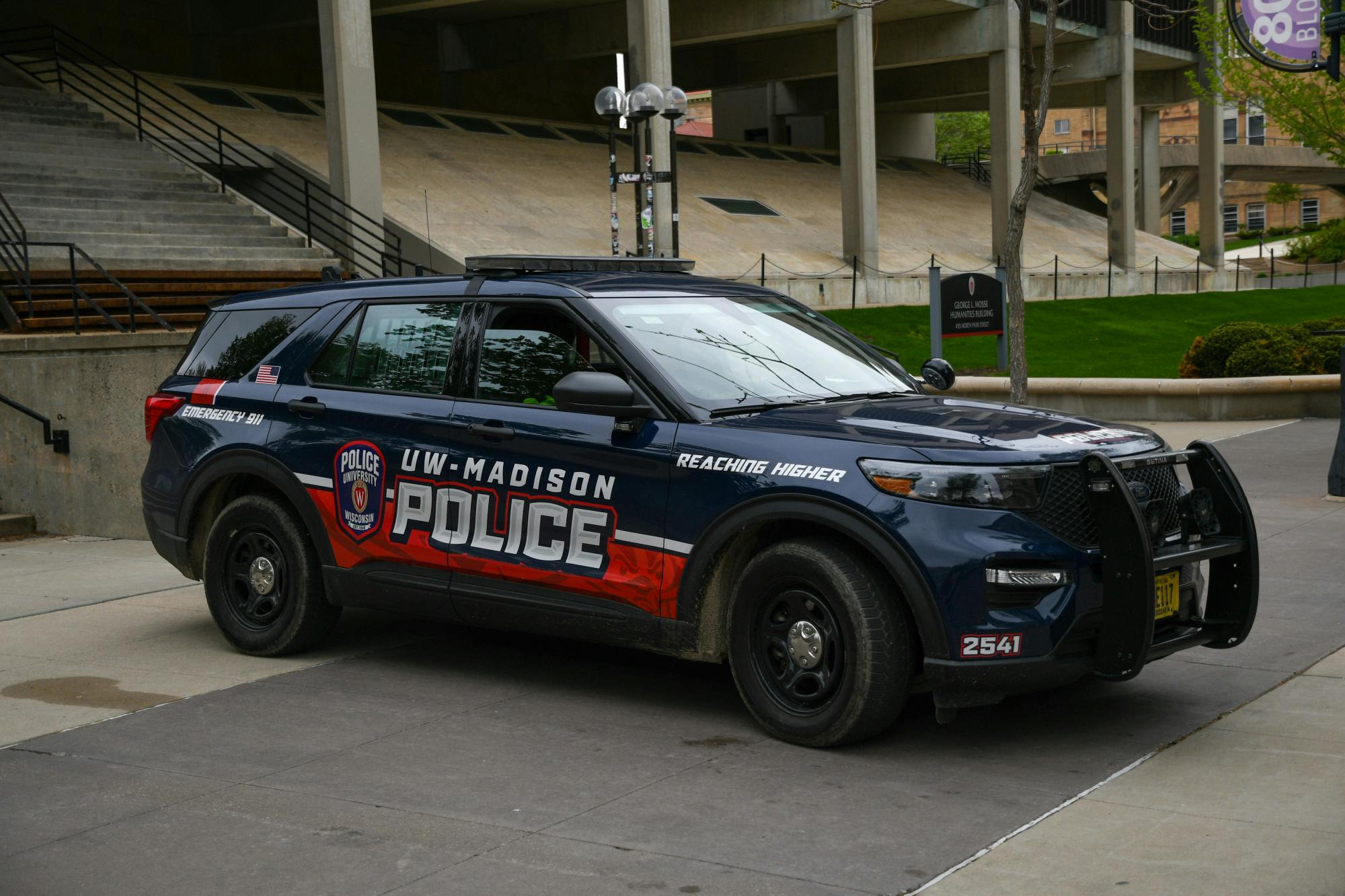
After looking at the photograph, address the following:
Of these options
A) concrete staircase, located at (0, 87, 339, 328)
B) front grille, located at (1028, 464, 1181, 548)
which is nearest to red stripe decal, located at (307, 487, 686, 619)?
front grille, located at (1028, 464, 1181, 548)

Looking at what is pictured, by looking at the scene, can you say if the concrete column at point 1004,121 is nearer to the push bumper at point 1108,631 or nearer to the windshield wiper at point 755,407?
the windshield wiper at point 755,407

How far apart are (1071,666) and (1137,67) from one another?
2076 inches

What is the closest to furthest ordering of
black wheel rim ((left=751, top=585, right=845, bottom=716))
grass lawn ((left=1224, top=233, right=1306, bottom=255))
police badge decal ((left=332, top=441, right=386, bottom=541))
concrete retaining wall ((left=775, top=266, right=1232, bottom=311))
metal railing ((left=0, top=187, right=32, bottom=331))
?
1. black wheel rim ((left=751, top=585, right=845, bottom=716))
2. police badge decal ((left=332, top=441, right=386, bottom=541))
3. metal railing ((left=0, top=187, right=32, bottom=331))
4. concrete retaining wall ((left=775, top=266, right=1232, bottom=311))
5. grass lawn ((left=1224, top=233, right=1306, bottom=255))

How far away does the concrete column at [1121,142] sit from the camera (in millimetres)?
46688

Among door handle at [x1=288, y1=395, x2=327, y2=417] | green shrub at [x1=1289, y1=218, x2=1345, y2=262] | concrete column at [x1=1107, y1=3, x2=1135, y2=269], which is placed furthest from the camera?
green shrub at [x1=1289, y1=218, x2=1345, y2=262]

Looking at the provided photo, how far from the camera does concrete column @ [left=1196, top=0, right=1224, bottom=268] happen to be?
2060 inches

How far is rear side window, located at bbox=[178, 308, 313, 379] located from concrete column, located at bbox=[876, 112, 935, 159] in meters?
52.6

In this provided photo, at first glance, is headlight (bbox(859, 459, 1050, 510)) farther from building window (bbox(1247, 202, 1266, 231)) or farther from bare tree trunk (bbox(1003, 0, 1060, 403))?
building window (bbox(1247, 202, 1266, 231))

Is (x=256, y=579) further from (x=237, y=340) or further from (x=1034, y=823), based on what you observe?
(x=1034, y=823)

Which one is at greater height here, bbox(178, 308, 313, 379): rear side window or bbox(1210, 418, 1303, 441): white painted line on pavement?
bbox(178, 308, 313, 379): rear side window

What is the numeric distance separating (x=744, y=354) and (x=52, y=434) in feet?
26.1

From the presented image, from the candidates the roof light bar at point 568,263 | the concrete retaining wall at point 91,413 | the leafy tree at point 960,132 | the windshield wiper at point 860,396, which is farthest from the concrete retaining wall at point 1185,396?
the leafy tree at point 960,132

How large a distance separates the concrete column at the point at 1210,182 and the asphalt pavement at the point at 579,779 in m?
47.9

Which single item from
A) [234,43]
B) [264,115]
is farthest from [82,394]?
[234,43]
